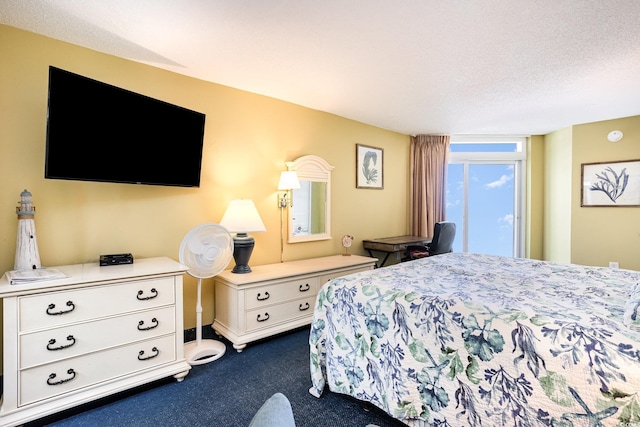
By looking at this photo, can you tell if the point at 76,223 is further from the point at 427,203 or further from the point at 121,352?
the point at 427,203

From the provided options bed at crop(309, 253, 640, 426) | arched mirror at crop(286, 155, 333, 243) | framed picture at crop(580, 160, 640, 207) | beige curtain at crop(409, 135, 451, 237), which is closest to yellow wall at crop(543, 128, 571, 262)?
framed picture at crop(580, 160, 640, 207)

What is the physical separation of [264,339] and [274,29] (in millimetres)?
2478

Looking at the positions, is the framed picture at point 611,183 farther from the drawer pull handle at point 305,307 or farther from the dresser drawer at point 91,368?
the dresser drawer at point 91,368

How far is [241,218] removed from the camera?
8.95 ft

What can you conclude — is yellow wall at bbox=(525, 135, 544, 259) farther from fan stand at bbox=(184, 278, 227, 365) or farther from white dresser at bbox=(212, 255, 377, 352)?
fan stand at bbox=(184, 278, 227, 365)

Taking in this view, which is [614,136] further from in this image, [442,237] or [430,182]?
[442,237]

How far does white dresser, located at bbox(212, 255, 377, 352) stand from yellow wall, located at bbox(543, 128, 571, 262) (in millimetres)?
3666

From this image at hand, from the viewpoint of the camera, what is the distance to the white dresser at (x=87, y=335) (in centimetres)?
162

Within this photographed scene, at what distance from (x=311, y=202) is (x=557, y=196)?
3.87 m

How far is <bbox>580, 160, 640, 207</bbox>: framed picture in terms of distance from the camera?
3943mm

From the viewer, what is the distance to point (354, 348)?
1.77m

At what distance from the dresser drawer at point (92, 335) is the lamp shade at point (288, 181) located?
1.61 m

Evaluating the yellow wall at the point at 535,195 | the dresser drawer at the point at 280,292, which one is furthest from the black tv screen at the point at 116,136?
the yellow wall at the point at 535,195

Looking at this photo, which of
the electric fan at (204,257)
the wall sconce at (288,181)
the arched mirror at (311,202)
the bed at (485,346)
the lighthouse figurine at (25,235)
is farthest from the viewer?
the arched mirror at (311,202)
